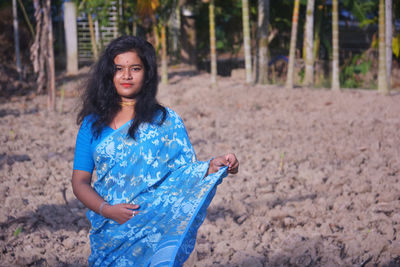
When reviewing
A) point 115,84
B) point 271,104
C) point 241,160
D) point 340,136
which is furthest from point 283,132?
point 115,84

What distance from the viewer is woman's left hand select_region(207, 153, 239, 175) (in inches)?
71.9

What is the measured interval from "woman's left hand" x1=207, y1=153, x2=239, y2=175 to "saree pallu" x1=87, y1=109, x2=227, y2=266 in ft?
0.08

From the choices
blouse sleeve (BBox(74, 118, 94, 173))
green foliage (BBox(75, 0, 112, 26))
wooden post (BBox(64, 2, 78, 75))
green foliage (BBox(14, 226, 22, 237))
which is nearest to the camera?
blouse sleeve (BBox(74, 118, 94, 173))

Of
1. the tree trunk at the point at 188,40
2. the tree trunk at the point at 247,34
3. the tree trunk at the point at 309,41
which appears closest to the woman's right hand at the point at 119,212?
the tree trunk at the point at 309,41

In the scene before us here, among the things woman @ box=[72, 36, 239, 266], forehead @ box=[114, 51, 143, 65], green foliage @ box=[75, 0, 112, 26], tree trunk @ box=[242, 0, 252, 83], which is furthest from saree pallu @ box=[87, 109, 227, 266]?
green foliage @ box=[75, 0, 112, 26]

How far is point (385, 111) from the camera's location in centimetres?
725

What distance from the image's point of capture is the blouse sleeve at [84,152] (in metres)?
1.81

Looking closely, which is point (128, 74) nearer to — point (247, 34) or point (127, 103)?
point (127, 103)

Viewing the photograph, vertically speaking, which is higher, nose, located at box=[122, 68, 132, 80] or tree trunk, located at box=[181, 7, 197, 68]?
tree trunk, located at box=[181, 7, 197, 68]

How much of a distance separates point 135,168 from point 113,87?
1.33 feet

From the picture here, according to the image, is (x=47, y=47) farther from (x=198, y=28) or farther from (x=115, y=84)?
(x=198, y=28)

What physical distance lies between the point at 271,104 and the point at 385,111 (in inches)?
79.2

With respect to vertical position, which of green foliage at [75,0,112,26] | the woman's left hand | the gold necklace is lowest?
the woman's left hand

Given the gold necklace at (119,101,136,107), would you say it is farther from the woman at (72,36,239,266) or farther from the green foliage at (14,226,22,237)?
the green foliage at (14,226,22,237)
